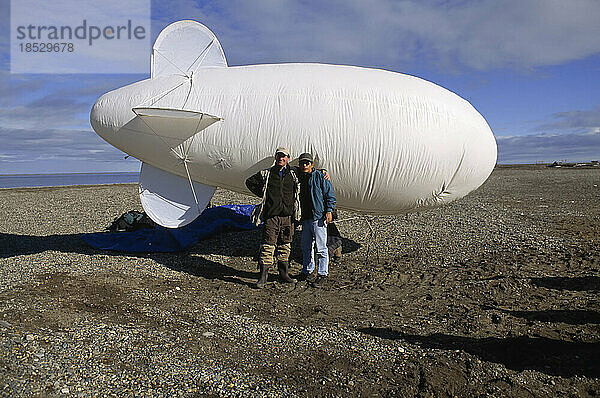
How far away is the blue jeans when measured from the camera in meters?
7.59

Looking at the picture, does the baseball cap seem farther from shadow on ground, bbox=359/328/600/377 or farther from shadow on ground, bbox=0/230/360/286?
shadow on ground, bbox=359/328/600/377

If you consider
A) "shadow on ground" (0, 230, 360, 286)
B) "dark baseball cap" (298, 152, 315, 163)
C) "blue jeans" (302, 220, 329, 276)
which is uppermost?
"dark baseball cap" (298, 152, 315, 163)

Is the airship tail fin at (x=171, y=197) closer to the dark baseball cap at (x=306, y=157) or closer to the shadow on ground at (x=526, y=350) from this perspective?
the dark baseball cap at (x=306, y=157)

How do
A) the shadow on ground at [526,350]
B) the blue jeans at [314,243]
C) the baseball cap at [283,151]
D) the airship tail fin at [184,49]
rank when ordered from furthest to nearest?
the airship tail fin at [184,49] < the blue jeans at [314,243] < the baseball cap at [283,151] < the shadow on ground at [526,350]

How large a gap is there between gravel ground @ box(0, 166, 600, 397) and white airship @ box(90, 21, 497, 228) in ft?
4.73

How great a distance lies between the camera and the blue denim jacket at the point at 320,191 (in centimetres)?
728

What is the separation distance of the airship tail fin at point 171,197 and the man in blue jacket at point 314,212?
1710mm

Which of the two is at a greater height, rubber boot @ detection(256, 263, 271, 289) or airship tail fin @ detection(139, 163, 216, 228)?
airship tail fin @ detection(139, 163, 216, 228)

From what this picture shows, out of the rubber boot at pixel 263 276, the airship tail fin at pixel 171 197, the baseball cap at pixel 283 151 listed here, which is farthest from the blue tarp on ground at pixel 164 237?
the baseball cap at pixel 283 151

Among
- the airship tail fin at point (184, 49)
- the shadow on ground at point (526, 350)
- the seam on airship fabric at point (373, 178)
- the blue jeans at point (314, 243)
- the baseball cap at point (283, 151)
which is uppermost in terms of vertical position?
the airship tail fin at point (184, 49)

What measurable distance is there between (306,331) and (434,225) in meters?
8.23

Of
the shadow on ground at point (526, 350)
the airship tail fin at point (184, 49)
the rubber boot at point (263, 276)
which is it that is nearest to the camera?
the shadow on ground at point (526, 350)

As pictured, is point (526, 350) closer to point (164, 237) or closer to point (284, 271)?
point (284, 271)

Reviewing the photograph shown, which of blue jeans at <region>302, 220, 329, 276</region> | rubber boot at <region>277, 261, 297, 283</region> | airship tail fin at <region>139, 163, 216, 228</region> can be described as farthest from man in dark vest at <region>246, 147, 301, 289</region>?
airship tail fin at <region>139, 163, 216, 228</region>
